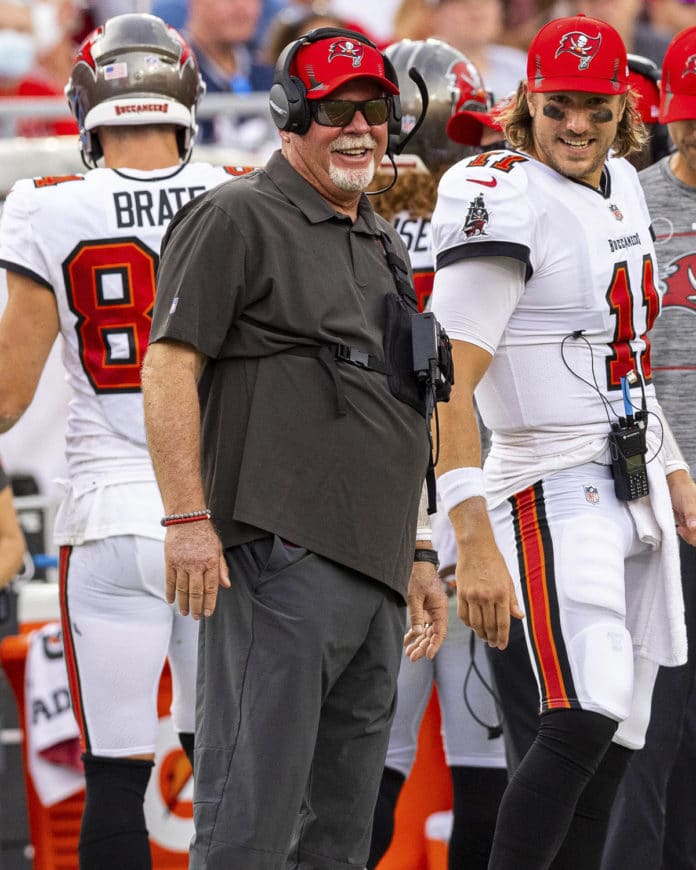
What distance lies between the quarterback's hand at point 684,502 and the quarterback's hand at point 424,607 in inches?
28.2

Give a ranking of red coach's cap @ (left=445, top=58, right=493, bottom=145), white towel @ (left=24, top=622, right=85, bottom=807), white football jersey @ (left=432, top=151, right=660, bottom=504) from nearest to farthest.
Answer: white football jersey @ (left=432, top=151, right=660, bottom=504), red coach's cap @ (left=445, top=58, right=493, bottom=145), white towel @ (left=24, top=622, right=85, bottom=807)

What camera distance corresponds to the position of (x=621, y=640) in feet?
11.1

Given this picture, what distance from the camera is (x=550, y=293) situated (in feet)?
11.4

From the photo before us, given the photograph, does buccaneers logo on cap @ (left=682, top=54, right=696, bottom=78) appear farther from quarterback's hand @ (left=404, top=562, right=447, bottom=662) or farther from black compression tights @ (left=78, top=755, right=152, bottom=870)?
black compression tights @ (left=78, top=755, right=152, bottom=870)

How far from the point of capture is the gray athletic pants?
294 cm

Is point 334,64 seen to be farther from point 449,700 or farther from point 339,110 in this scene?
point 449,700

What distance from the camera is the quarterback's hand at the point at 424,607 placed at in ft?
10.8

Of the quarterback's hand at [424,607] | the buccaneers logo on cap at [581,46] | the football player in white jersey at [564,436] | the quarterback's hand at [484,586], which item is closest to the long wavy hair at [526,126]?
the football player in white jersey at [564,436]

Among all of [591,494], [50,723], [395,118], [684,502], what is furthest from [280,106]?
[50,723]

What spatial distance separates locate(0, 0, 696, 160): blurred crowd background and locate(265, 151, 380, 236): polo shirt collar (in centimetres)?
401

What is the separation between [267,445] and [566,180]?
1010 millimetres

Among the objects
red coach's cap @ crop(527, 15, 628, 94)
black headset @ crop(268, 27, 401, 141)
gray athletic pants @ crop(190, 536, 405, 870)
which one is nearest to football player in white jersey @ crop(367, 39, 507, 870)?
red coach's cap @ crop(527, 15, 628, 94)

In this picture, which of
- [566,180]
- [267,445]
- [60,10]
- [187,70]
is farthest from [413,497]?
[60,10]

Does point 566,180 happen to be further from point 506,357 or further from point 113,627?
point 113,627
